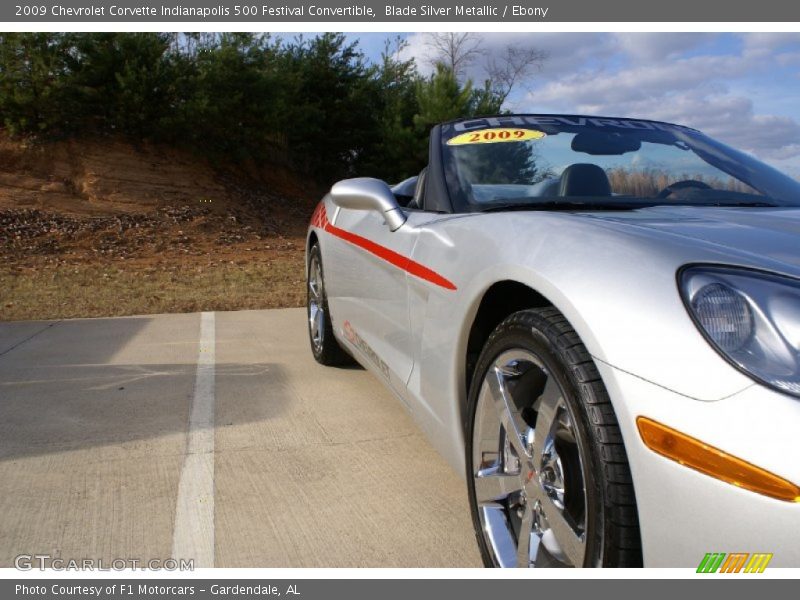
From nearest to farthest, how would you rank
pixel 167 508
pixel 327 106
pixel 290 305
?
pixel 167 508
pixel 290 305
pixel 327 106

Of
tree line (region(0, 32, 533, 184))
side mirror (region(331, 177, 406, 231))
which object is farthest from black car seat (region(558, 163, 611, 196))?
tree line (region(0, 32, 533, 184))

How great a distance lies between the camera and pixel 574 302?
168cm

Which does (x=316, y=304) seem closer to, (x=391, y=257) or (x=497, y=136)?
(x=391, y=257)

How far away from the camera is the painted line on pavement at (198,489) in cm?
241

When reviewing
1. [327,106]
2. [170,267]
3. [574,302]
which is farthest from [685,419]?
[327,106]

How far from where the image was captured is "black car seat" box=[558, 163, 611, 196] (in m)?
2.87

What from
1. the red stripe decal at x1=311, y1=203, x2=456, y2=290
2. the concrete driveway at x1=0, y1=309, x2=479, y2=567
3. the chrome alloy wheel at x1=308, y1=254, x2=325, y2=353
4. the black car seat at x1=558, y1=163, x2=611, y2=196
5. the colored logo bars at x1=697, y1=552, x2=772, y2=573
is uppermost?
the black car seat at x1=558, y1=163, x2=611, y2=196

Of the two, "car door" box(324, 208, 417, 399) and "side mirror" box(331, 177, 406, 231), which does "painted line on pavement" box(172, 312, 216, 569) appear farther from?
"side mirror" box(331, 177, 406, 231)

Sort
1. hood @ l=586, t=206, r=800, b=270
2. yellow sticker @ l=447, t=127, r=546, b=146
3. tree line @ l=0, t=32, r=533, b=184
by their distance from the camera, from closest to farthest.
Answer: hood @ l=586, t=206, r=800, b=270, yellow sticker @ l=447, t=127, r=546, b=146, tree line @ l=0, t=32, r=533, b=184

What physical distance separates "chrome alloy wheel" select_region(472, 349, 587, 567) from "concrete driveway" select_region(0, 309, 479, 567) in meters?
0.35

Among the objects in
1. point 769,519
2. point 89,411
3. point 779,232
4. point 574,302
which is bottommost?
point 89,411

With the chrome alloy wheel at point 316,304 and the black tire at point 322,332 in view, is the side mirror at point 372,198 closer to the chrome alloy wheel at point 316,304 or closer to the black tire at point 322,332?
the black tire at point 322,332

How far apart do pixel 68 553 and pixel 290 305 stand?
208 inches

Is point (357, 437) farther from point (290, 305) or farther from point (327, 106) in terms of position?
point (327, 106)
